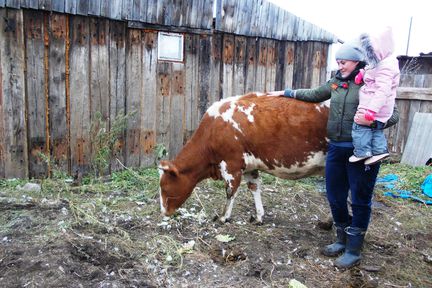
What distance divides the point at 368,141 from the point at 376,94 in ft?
1.39

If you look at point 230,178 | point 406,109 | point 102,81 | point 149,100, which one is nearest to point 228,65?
point 149,100

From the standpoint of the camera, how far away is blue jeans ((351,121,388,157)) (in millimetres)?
3537

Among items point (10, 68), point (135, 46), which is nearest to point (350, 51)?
point (135, 46)

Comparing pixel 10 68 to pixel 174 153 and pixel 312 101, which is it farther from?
pixel 312 101

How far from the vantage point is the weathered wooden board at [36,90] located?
18.8 feet

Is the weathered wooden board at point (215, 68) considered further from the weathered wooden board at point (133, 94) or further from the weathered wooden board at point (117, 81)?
the weathered wooden board at point (117, 81)

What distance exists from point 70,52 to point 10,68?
885mm

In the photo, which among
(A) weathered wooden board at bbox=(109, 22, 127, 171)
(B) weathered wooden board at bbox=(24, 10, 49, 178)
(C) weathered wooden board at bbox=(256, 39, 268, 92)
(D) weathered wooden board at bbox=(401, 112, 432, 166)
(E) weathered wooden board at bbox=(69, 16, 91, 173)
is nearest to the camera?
(B) weathered wooden board at bbox=(24, 10, 49, 178)

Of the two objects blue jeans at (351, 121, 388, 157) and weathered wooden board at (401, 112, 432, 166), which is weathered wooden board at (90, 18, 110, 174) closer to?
blue jeans at (351, 121, 388, 157)

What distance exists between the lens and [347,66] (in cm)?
372

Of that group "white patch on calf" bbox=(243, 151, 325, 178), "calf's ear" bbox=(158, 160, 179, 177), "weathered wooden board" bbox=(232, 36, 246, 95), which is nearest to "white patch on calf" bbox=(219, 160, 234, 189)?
"white patch on calf" bbox=(243, 151, 325, 178)

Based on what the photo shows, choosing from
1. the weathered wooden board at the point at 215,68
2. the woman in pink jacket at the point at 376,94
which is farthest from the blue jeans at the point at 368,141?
the weathered wooden board at the point at 215,68

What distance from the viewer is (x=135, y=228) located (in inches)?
186

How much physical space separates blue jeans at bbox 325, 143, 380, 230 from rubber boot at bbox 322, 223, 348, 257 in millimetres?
84
